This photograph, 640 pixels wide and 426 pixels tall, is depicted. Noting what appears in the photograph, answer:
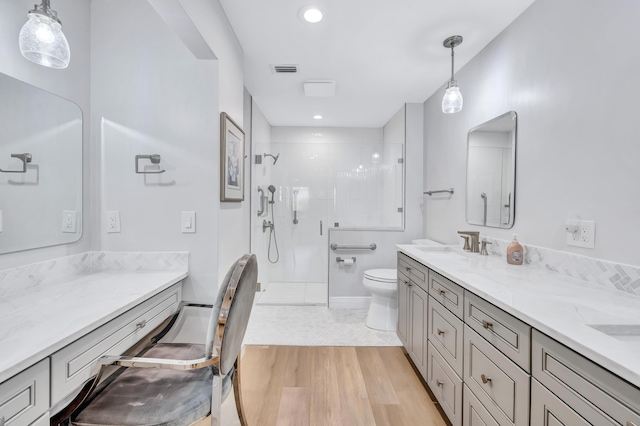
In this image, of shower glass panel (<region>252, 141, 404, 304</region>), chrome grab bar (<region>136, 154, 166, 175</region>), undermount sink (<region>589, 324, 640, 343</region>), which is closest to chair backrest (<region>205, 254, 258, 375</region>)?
chrome grab bar (<region>136, 154, 166, 175</region>)

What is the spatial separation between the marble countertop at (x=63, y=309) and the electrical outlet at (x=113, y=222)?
247 mm

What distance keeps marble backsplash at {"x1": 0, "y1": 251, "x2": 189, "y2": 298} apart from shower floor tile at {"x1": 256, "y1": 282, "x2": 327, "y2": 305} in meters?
1.87

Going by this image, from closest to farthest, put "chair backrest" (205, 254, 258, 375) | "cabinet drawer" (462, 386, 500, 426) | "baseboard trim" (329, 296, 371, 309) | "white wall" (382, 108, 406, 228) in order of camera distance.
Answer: "chair backrest" (205, 254, 258, 375) → "cabinet drawer" (462, 386, 500, 426) → "baseboard trim" (329, 296, 371, 309) → "white wall" (382, 108, 406, 228)

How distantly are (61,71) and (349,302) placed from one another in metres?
3.08

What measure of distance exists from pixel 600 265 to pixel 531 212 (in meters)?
0.50

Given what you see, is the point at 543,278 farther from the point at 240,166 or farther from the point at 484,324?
the point at 240,166

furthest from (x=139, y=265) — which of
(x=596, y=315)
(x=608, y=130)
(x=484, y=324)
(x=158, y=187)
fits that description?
(x=608, y=130)

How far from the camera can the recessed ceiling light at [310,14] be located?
1.79m

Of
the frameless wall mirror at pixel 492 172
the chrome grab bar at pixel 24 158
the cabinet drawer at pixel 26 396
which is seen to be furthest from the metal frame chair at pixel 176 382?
the frameless wall mirror at pixel 492 172

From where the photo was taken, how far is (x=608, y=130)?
1.25 m

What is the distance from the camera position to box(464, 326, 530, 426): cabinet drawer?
972mm

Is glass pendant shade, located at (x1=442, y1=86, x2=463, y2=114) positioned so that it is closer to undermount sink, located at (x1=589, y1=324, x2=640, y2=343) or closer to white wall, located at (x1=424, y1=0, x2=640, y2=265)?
white wall, located at (x1=424, y1=0, x2=640, y2=265)

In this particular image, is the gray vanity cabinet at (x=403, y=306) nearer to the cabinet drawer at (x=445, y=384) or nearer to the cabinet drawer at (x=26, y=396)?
the cabinet drawer at (x=445, y=384)

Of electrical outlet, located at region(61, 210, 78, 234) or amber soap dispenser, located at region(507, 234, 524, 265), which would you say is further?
amber soap dispenser, located at region(507, 234, 524, 265)
